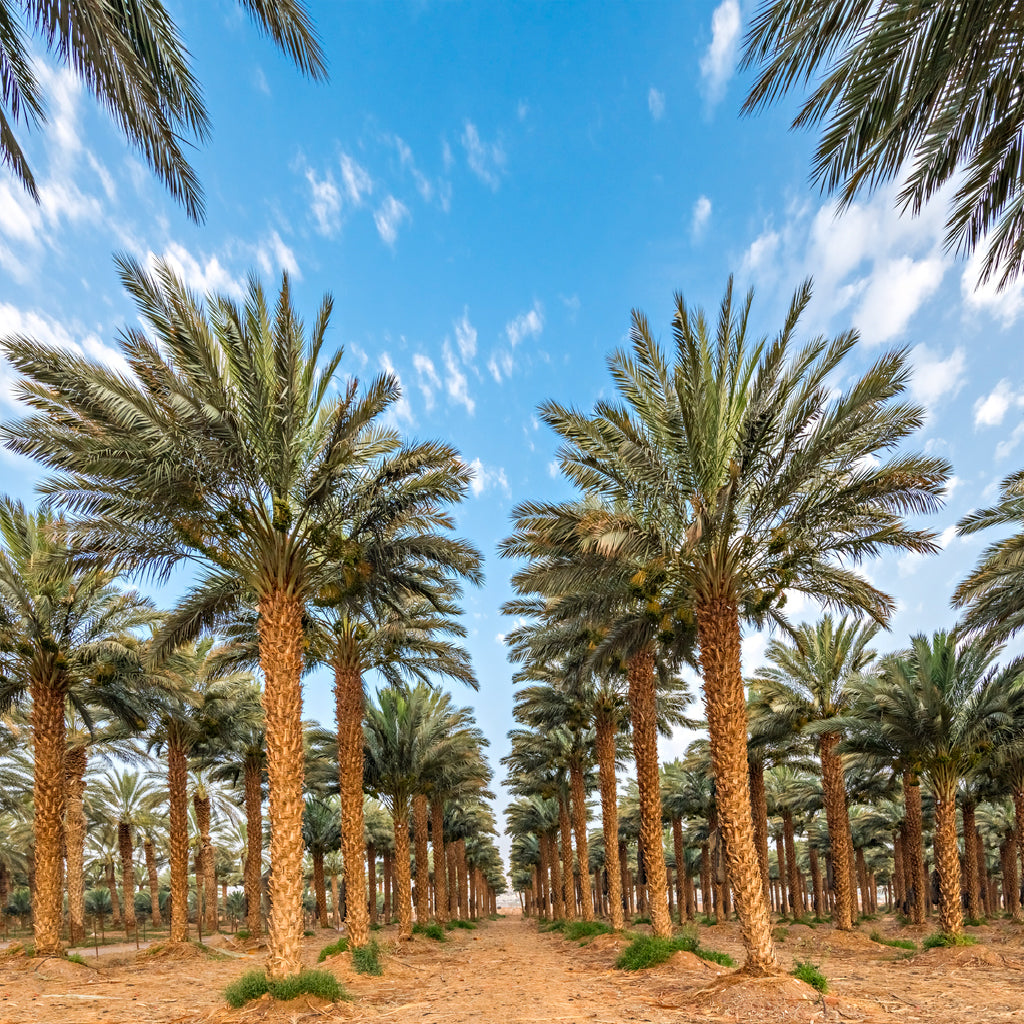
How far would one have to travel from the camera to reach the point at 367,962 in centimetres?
1534

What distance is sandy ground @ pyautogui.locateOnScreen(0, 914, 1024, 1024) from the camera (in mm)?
10078

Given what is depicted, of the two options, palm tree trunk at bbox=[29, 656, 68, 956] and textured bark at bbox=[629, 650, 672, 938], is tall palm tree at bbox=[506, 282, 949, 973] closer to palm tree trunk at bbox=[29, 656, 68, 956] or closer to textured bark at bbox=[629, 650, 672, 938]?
textured bark at bbox=[629, 650, 672, 938]

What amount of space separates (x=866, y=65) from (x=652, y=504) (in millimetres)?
7766

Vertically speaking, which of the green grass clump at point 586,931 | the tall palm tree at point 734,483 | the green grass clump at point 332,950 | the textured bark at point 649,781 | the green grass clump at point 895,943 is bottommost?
the green grass clump at point 586,931

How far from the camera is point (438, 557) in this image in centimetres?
1536

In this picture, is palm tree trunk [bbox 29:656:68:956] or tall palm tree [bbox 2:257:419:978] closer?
tall palm tree [bbox 2:257:419:978]

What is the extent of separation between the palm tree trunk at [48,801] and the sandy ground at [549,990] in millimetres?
841

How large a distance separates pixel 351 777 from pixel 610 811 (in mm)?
9839

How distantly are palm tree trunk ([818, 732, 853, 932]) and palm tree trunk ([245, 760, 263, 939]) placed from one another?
20.9 m

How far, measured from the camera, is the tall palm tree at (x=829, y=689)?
25.3 meters

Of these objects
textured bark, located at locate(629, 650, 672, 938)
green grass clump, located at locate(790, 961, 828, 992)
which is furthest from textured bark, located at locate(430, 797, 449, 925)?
green grass clump, located at locate(790, 961, 828, 992)

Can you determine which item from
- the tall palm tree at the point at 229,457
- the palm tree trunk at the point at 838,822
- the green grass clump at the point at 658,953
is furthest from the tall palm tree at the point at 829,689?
the tall palm tree at the point at 229,457

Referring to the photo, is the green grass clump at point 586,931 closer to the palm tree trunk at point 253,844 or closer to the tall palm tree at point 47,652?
the palm tree trunk at point 253,844

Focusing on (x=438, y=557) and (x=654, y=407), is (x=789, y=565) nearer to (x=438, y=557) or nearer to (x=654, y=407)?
(x=654, y=407)
